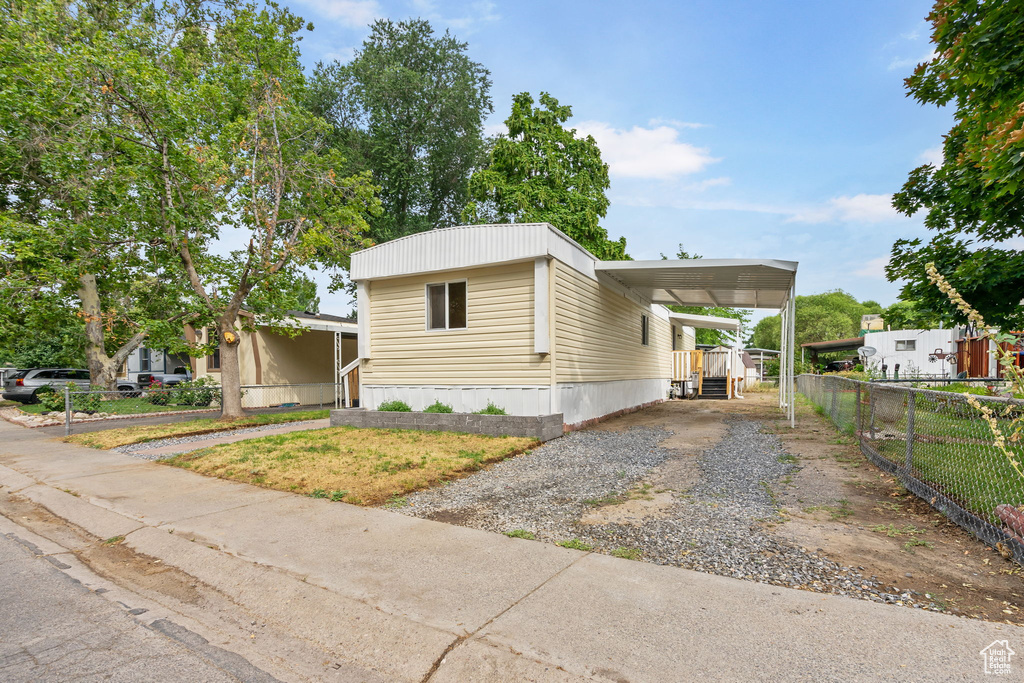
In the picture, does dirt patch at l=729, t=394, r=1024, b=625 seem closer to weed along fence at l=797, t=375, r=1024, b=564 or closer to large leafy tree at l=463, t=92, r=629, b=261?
weed along fence at l=797, t=375, r=1024, b=564

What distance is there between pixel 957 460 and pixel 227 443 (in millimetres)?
10202

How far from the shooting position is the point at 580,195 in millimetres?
23781

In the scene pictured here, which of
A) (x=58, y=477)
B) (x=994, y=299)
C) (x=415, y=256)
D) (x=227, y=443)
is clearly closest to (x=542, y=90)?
(x=415, y=256)

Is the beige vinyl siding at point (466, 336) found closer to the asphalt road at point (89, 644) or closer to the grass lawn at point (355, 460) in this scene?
the grass lawn at point (355, 460)

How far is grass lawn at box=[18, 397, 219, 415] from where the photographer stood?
14.2 meters

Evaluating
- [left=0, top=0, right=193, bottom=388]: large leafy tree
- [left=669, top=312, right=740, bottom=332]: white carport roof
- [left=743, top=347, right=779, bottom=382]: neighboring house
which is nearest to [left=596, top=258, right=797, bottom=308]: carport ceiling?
[left=669, top=312, right=740, bottom=332]: white carport roof

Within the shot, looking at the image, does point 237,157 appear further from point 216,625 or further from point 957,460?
point 957,460

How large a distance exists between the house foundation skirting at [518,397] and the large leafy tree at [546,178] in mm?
12116

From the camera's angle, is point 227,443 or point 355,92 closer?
point 227,443

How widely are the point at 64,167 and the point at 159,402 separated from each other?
276 inches

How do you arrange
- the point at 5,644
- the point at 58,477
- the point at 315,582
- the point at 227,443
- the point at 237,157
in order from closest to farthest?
the point at 5,644, the point at 315,582, the point at 58,477, the point at 227,443, the point at 237,157

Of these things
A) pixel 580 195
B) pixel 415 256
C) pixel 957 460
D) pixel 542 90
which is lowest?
pixel 957 460

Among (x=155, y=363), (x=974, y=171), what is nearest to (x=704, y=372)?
(x=974, y=171)

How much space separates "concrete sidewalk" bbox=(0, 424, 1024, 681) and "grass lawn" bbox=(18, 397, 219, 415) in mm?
11535
